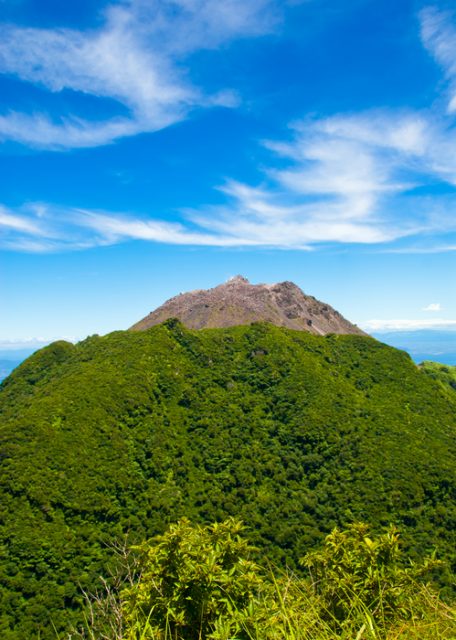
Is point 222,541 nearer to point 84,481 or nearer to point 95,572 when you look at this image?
point 95,572

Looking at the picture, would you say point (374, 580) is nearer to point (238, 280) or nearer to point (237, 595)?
point (237, 595)

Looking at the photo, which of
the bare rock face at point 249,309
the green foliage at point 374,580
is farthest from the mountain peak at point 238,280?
the green foliage at point 374,580

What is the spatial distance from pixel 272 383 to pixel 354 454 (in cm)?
2089

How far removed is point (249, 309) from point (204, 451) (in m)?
64.8

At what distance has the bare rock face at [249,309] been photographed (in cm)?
11831

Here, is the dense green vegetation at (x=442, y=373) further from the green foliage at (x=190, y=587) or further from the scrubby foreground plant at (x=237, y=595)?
the green foliage at (x=190, y=587)

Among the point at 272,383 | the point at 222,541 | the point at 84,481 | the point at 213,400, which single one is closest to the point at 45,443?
the point at 84,481

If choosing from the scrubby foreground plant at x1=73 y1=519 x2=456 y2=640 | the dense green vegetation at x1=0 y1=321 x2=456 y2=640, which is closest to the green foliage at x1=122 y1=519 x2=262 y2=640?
the scrubby foreground plant at x1=73 y1=519 x2=456 y2=640

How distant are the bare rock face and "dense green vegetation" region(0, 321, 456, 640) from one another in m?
31.8

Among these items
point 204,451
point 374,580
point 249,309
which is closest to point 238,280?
point 249,309

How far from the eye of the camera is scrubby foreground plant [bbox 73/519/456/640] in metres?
4.42

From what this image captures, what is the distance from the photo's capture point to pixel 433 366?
106 metres

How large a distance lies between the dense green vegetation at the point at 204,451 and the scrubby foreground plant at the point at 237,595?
3087 centimetres

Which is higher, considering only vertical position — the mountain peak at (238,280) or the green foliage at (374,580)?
the mountain peak at (238,280)
